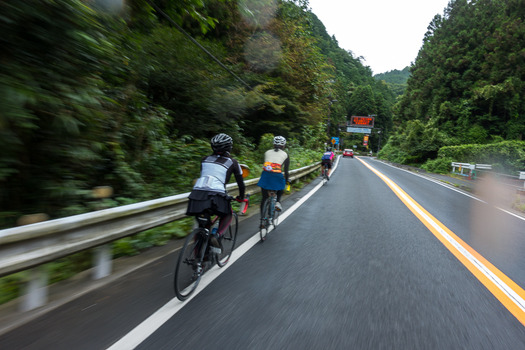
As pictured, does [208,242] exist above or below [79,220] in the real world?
below

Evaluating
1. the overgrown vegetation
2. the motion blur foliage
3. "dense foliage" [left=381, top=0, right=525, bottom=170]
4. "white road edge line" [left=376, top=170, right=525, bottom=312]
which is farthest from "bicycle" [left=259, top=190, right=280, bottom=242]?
"dense foliage" [left=381, top=0, right=525, bottom=170]

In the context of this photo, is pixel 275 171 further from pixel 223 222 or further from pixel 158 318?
pixel 158 318

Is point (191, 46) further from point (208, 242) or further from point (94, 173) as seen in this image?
point (208, 242)

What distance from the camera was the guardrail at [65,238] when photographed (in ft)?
7.32

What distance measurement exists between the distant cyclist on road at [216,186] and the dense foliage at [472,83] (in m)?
36.7

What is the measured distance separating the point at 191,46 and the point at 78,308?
8.52 metres

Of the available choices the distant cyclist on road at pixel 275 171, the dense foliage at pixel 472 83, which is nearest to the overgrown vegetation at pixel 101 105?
the distant cyclist on road at pixel 275 171

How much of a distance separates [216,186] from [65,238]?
4.73 feet

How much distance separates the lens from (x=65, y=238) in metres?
2.67

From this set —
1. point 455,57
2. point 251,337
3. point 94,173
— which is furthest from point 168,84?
point 455,57

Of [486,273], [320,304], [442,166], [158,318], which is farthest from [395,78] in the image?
[158,318]

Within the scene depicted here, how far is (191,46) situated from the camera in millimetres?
9383

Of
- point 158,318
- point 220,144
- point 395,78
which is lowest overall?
point 158,318

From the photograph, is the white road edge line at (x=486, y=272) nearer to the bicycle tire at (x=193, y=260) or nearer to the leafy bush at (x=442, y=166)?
the bicycle tire at (x=193, y=260)
